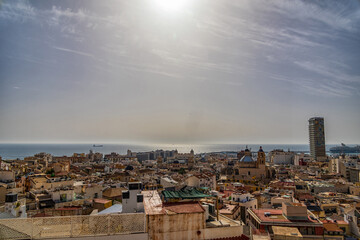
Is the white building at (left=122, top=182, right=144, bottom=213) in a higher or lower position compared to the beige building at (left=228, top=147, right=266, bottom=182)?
higher

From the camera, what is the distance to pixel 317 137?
105 meters

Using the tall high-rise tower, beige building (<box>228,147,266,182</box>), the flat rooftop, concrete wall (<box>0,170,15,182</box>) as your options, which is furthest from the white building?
the tall high-rise tower

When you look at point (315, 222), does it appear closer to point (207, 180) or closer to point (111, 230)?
point (111, 230)

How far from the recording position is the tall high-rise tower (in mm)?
104438

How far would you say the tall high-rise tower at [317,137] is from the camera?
104 m

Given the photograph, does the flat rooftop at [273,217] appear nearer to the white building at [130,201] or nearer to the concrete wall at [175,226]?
the concrete wall at [175,226]

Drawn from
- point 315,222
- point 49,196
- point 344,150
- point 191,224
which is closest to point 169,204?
point 191,224

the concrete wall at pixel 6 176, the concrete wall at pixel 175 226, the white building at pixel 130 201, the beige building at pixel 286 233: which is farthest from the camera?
the concrete wall at pixel 6 176

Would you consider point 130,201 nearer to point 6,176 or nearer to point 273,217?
point 273,217

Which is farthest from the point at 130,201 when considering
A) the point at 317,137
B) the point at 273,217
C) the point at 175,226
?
the point at 317,137

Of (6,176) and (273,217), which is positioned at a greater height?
(6,176)

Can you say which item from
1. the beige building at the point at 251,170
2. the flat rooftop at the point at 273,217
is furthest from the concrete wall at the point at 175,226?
the beige building at the point at 251,170

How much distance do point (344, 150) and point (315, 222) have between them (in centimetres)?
19946

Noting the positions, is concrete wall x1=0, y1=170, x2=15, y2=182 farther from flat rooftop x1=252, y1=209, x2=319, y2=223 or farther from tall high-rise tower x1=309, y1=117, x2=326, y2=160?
tall high-rise tower x1=309, y1=117, x2=326, y2=160
